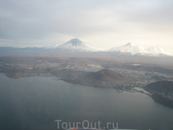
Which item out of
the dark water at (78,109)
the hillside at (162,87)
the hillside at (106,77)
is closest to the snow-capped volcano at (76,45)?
the hillside at (106,77)

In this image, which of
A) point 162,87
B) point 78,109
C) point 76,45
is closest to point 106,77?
point 162,87

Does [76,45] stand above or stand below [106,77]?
above

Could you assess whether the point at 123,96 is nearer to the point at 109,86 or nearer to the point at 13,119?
the point at 109,86

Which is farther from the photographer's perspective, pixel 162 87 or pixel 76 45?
pixel 76 45

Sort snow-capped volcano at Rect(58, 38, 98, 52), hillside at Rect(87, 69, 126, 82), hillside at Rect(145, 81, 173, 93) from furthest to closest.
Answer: snow-capped volcano at Rect(58, 38, 98, 52)
hillside at Rect(87, 69, 126, 82)
hillside at Rect(145, 81, 173, 93)

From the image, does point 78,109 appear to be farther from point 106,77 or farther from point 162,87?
point 162,87

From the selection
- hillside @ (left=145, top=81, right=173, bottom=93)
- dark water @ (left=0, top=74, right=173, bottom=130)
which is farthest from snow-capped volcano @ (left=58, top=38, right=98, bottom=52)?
dark water @ (left=0, top=74, right=173, bottom=130)

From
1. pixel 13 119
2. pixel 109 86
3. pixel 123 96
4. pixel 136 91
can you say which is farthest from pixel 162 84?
pixel 13 119

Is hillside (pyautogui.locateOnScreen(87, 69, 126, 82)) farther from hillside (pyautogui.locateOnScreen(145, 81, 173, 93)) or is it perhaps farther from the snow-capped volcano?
the snow-capped volcano

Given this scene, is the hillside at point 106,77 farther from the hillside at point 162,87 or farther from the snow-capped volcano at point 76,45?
the snow-capped volcano at point 76,45

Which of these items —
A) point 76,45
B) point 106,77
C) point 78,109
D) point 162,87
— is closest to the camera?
point 78,109
